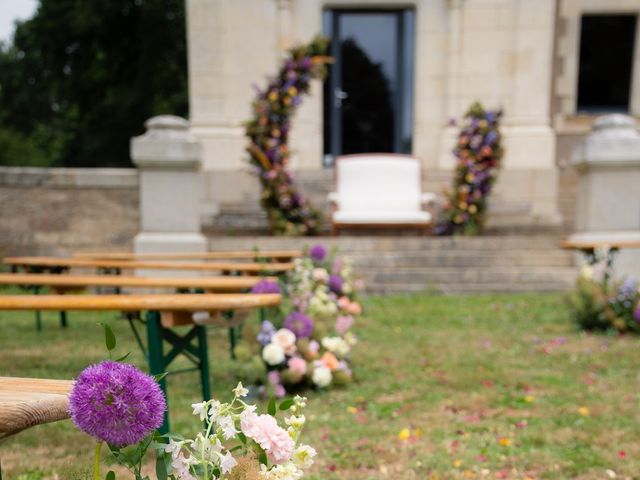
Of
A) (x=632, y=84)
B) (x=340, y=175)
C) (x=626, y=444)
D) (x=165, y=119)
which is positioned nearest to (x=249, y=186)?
(x=340, y=175)

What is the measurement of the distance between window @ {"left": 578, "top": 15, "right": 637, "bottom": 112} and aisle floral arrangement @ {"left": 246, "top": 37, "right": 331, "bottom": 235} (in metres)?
7.30

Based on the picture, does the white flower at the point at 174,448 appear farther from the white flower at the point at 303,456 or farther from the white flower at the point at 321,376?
the white flower at the point at 321,376

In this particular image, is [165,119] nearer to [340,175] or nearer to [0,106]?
[340,175]

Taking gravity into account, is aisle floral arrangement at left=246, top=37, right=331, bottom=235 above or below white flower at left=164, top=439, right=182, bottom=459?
above

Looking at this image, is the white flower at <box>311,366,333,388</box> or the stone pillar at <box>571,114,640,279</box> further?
the stone pillar at <box>571,114,640,279</box>

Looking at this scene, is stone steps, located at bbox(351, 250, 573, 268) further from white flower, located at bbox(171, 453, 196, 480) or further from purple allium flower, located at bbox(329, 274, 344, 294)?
white flower, located at bbox(171, 453, 196, 480)

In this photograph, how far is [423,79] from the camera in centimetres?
969

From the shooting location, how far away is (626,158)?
602 centimetres

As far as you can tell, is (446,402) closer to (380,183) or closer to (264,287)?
(264,287)

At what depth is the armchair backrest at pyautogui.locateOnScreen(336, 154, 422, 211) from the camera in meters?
7.80

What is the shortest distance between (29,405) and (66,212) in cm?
606

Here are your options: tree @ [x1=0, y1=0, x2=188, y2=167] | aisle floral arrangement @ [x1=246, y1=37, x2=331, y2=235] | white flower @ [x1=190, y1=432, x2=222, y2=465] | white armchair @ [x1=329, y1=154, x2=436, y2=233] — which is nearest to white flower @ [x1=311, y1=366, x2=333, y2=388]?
white flower @ [x1=190, y1=432, x2=222, y2=465]

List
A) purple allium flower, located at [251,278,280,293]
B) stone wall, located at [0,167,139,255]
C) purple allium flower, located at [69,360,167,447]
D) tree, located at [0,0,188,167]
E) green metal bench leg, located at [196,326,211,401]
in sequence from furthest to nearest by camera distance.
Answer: tree, located at [0,0,188,167] < stone wall, located at [0,167,139,255] < purple allium flower, located at [251,278,280,293] < green metal bench leg, located at [196,326,211,401] < purple allium flower, located at [69,360,167,447]

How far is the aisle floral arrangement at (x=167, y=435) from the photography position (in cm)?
66
